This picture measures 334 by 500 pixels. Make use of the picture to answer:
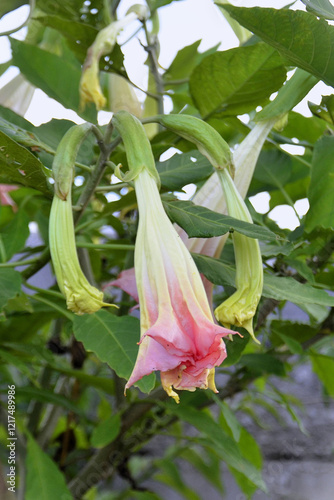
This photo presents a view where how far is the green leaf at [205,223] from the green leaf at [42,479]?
0.87 feet

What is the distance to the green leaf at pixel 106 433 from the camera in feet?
1.36

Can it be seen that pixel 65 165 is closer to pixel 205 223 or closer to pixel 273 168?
pixel 205 223

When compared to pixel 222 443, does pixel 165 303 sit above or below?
above

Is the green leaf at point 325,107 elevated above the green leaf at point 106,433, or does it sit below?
above

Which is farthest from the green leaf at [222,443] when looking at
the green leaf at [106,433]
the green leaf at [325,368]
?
the green leaf at [325,368]

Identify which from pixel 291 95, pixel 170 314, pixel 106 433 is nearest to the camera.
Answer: pixel 170 314

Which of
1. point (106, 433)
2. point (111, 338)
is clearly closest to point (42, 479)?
point (106, 433)

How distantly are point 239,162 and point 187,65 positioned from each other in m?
0.26

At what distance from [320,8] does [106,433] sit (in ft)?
1.07

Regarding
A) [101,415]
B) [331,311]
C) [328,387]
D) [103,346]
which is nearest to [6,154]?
[103,346]

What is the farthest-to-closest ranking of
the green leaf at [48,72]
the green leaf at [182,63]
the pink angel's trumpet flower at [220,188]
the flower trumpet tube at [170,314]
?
1. the green leaf at [182,63]
2. the green leaf at [48,72]
3. the pink angel's trumpet flower at [220,188]
4. the flower trumpet tube at [170,314]

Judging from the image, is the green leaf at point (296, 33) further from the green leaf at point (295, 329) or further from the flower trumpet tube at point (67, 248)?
the green leaf at point (295, 329)

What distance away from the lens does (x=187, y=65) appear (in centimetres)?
53

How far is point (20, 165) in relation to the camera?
0.28 metres
